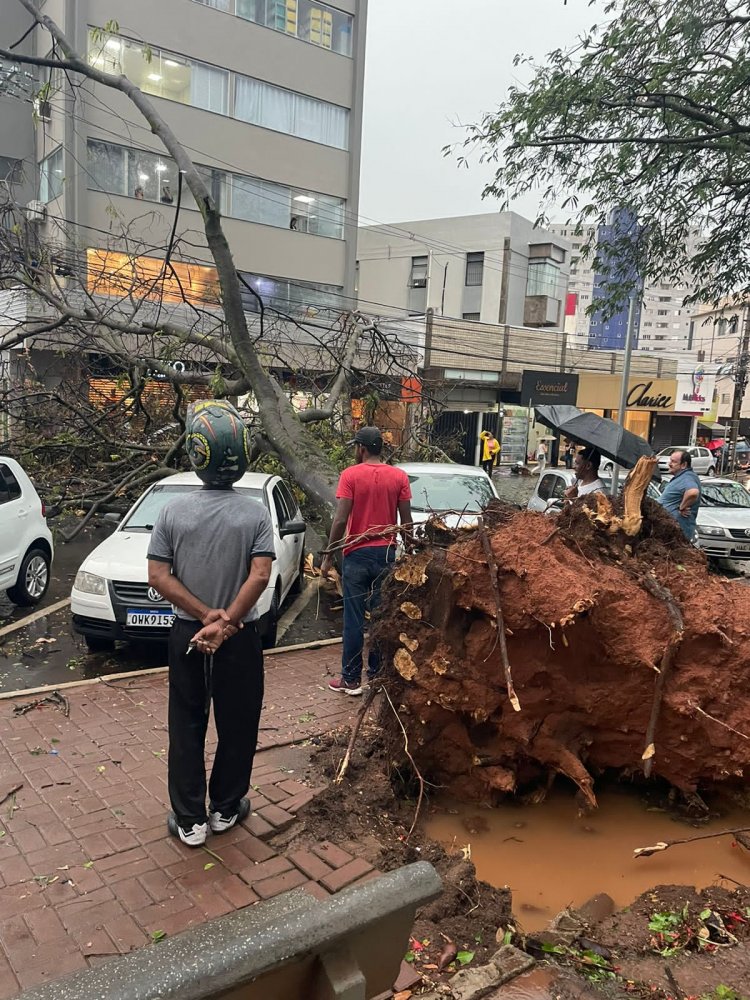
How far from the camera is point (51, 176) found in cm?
2227

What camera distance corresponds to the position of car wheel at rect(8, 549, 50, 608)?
7.87 metres

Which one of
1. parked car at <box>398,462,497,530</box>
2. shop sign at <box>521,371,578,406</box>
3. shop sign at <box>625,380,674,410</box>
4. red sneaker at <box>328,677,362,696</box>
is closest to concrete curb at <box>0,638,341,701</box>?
red sneaker at <box>328,677,362,696</box>

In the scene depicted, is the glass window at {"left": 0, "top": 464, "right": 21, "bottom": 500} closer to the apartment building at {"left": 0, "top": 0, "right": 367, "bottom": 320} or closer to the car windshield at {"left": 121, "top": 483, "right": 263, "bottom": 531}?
the car windshield at {"left": 121, "top": 483, "right": 263, "bottom": 531}

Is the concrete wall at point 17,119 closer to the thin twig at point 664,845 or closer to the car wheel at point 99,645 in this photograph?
the car wheel at point 99,645

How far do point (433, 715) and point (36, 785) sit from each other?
7.72ft

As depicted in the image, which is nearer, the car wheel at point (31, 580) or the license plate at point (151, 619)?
the license plate at point (151, 619)

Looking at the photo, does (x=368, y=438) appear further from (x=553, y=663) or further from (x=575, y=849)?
(x=575, y=849)

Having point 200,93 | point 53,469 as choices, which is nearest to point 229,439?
point 53,469

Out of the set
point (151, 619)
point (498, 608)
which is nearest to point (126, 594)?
point (151, 619)

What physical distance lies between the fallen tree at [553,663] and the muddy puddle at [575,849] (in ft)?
0.65

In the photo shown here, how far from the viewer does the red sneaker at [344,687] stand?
5.51 meters

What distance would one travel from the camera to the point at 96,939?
277 centimetres

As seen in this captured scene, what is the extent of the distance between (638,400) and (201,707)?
2706cm

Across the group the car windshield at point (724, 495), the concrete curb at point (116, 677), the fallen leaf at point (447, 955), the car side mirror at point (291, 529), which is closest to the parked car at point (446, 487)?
the car side mirror at point (291, 529)
